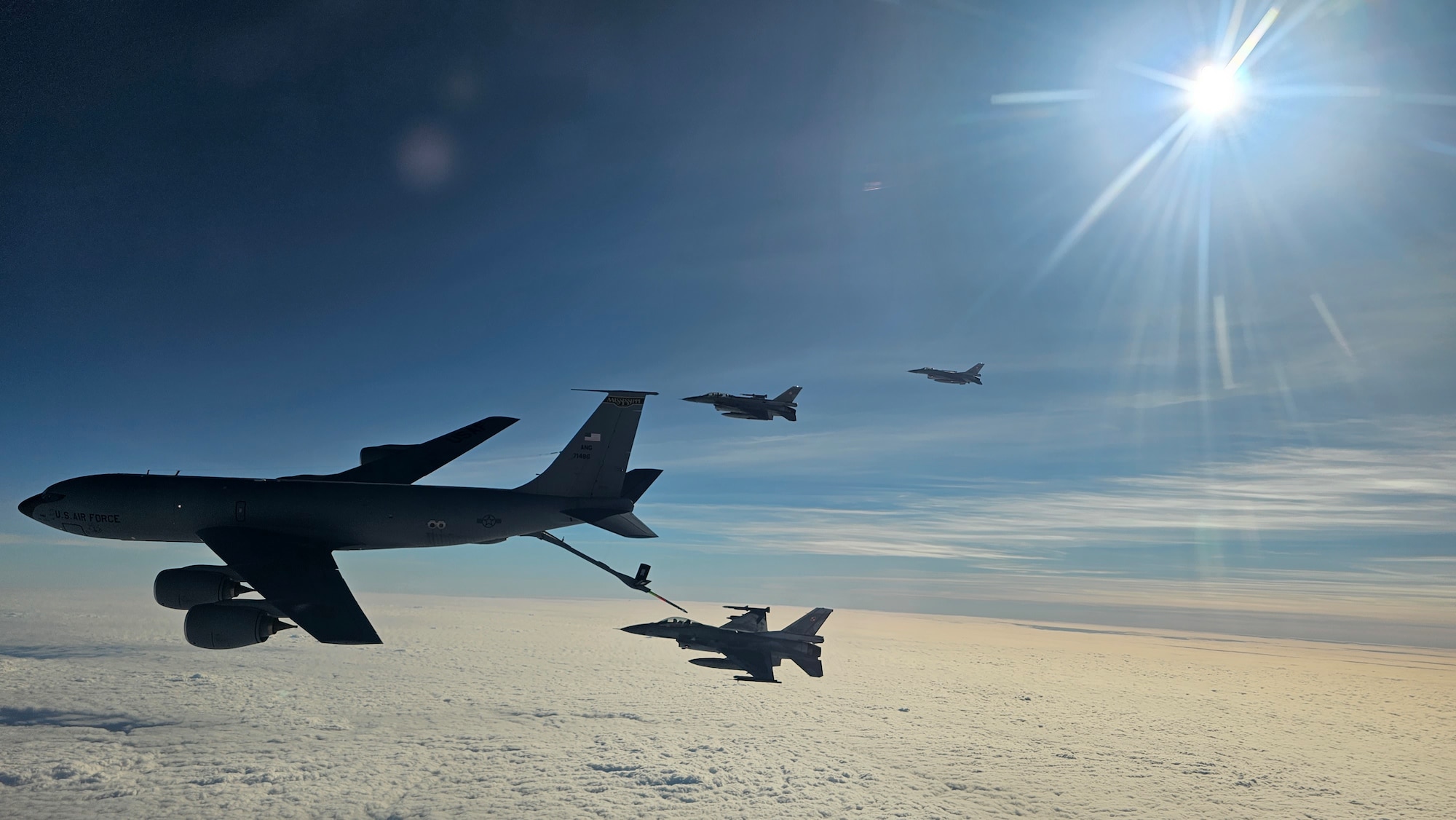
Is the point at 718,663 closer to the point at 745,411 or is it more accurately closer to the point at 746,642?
the point at 746,642

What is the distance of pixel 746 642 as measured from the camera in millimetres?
35125

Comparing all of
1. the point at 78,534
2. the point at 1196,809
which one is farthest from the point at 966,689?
the point at 78,534

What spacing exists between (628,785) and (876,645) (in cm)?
12882

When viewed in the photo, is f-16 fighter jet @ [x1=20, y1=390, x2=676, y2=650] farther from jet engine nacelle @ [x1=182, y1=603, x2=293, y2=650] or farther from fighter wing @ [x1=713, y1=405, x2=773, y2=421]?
fighter wing @ [x1=713, y1=405, x2=773, y2=421]

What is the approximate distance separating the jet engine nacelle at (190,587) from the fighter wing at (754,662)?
76.4 ft

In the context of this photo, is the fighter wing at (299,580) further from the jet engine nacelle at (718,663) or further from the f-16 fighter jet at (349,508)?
the jet engine nacelle at (718,663)

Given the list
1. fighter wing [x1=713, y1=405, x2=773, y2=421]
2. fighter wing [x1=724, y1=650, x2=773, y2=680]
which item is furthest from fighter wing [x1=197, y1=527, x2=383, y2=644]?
fighter wing [x1=713, y1=405, x2=773, y2=421]

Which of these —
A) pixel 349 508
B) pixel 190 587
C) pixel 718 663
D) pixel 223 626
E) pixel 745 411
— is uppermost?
pixel 745 411

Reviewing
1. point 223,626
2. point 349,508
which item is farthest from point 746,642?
point 223,626

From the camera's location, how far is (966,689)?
164 metres

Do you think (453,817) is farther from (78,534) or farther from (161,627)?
(161,627)

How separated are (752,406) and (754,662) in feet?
57.6

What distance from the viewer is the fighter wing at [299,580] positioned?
19391 mm

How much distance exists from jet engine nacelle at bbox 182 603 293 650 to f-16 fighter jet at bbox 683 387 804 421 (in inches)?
1138
